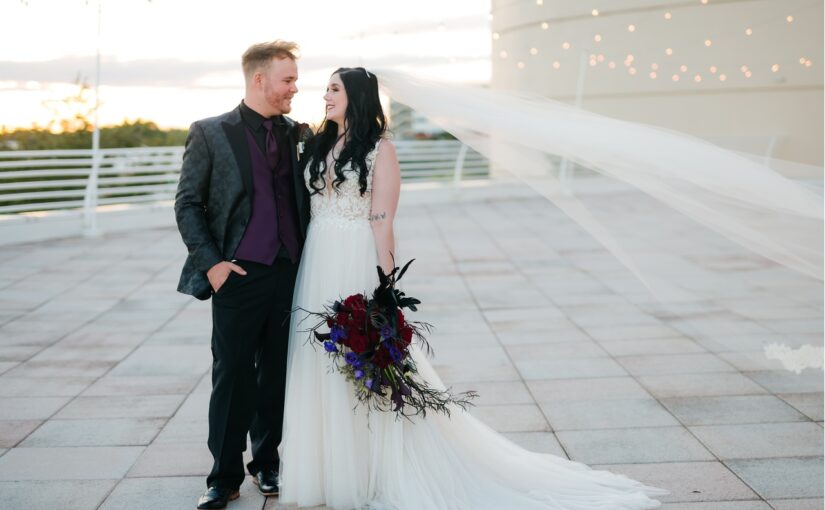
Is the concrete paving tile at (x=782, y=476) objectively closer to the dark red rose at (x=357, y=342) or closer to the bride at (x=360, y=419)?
the bride at (x=360, y=419)

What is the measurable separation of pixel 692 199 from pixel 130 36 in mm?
10011

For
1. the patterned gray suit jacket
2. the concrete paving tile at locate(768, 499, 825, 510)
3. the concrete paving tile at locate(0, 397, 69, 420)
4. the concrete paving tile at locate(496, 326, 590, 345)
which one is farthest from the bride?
the concrete paving tile at locate(496, 326, 590, 345)

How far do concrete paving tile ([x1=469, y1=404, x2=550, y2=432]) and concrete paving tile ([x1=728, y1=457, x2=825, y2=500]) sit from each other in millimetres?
1006

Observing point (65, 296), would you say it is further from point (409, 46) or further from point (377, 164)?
point (409, 46)

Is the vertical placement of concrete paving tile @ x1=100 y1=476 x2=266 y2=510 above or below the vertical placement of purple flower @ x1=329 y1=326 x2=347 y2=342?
below

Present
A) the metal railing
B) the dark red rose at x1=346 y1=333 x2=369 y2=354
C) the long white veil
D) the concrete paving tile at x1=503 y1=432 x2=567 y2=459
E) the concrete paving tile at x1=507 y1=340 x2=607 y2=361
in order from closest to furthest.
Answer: the dark red rose at x1=346 y1=333 x2=369 y2=354 < the long white veil < the concrete paving tile at x1=503 y1=432 x2=567 y2=459 < the concrete paving tile at x1=507 y1=340 x2=607 y2=361 < the metal railing

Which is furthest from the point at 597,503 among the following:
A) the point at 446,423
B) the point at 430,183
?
the point at 430,183

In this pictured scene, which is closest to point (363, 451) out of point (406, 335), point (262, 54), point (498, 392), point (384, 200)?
point (406, 335)

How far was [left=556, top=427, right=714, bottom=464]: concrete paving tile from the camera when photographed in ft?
13.2

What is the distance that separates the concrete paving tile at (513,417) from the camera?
4.50 m

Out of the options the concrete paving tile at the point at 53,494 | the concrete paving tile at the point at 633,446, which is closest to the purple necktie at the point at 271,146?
the concrete paving tile at the point at 53,494

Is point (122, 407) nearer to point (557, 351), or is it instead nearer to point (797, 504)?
point (557, 351)

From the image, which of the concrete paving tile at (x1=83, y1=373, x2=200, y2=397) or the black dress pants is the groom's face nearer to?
the black dress pants

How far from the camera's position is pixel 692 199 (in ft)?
11.5
